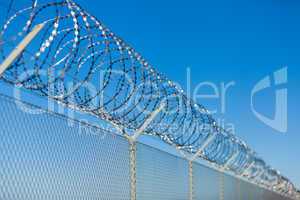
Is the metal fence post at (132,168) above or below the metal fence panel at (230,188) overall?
below

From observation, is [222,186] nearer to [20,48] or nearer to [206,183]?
[206,183]

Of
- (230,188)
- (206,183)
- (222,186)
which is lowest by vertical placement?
(206,183)

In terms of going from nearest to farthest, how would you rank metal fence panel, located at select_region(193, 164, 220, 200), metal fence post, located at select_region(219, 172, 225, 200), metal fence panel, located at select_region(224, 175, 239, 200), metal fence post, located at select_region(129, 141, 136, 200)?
1. metal fence post, located at select_region(129, 141, 136, 200)
2. metal fence panel, located at select_region(193, 164, 220, 200)
3. metal fence post, located at select_region(219, 172, 225, 200)
4. metal fence panel, located at select_region(224, 175, 239, 200)

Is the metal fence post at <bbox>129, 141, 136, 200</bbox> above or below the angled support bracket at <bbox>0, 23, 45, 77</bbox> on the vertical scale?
below

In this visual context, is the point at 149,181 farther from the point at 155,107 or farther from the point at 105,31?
the point at 105,31

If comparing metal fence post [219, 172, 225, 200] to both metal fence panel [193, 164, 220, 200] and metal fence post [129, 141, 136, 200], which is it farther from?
metal fence post [129, 141, 136, 200]

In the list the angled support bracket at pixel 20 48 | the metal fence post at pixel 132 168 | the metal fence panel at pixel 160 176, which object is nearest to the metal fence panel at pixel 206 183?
the metal fence panel at pixel 160 176

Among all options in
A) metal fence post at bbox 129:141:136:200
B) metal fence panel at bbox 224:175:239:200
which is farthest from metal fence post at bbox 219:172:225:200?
metal fence post at bbox 129:141:136:200

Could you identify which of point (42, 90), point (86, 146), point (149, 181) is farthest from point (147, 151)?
point (42, 90)

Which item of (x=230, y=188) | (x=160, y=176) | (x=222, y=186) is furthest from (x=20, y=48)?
(x=230, y=188)

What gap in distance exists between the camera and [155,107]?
297 inches

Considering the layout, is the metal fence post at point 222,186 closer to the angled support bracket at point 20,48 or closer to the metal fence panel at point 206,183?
the metal fence panel at point 206,183

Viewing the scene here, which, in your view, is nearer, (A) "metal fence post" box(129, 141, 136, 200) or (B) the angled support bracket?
(B) the angled support bracket

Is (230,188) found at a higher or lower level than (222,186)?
higher
